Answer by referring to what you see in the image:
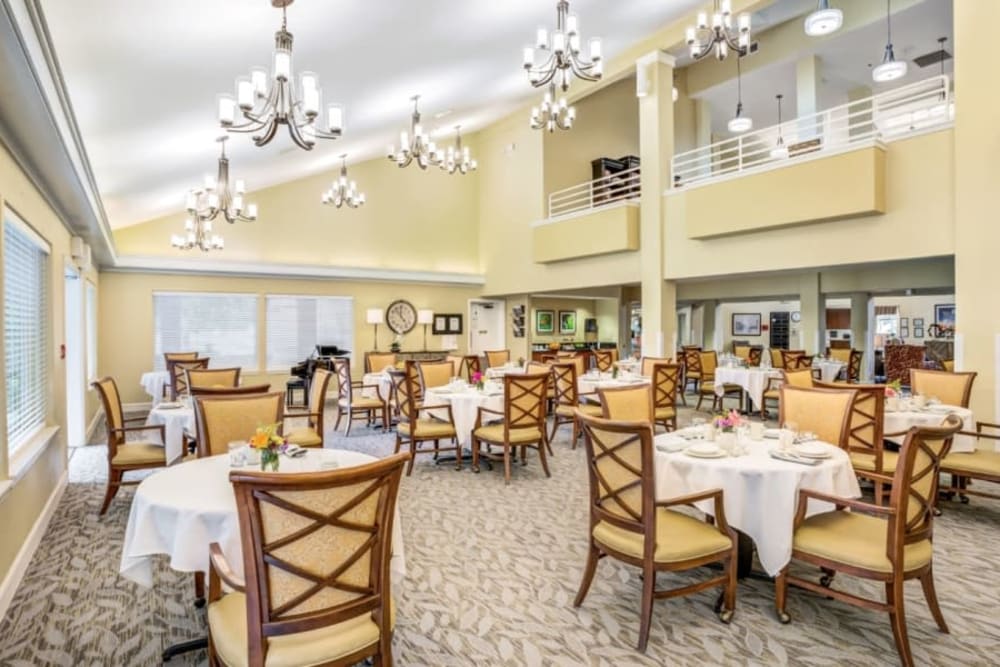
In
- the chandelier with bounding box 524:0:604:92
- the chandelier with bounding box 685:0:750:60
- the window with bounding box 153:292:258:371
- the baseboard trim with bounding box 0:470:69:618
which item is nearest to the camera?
the baseboard trim with bounding box 0:470:69:618

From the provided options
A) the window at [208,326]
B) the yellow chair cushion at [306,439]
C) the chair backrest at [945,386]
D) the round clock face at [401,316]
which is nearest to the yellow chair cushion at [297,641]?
the yellow chair cushion at [306,439]

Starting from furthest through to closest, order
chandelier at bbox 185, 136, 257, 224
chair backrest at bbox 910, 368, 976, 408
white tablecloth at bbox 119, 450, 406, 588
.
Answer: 1. chandelier at bbox 185, 136, 257, 224
2. chair backrest at bbox 910, 368, 976, 408
3. white tablecloth at bbox 119, 450, 406, 588

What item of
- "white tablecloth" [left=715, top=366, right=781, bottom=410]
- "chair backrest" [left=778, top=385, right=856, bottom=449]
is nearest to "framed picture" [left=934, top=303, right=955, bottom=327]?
"white tablecloth" [left=715, top=366, right=781, bottom=410]

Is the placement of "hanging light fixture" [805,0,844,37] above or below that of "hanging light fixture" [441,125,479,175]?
above

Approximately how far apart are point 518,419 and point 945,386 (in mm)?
3903

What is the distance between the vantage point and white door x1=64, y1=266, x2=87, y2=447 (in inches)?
269

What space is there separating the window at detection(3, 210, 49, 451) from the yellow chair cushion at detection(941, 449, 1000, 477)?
6.36 metres

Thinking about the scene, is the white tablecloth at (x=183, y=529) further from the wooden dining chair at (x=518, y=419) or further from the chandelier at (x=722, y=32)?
the chandelier at (x=722, y=32)

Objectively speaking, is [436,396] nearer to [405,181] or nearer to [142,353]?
[142,353]

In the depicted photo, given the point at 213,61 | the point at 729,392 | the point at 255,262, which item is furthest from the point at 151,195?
the point at 729,392

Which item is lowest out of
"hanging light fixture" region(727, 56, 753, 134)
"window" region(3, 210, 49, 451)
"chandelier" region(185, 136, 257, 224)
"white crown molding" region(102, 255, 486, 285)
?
"window" region(3, 210, 49, 451)

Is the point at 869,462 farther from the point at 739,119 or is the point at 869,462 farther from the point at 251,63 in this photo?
the point at 739,119

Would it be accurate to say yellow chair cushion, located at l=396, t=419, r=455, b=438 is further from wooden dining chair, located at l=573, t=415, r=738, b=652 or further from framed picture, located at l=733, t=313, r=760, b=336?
framed picture, located at l=733, t=313, r=760, b=336

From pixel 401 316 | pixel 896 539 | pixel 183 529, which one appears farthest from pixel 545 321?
pixel 183 529
